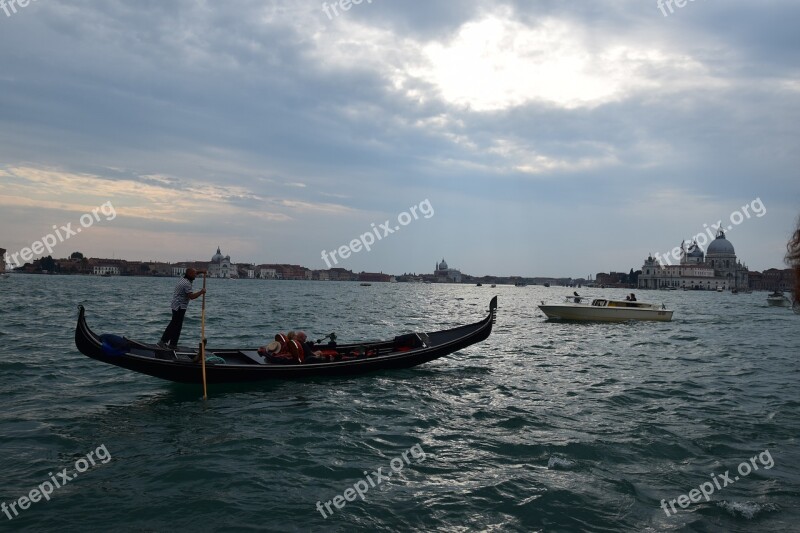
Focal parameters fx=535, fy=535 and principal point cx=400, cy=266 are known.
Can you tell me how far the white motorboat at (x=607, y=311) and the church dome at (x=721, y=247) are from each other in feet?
575

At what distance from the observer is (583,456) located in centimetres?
758

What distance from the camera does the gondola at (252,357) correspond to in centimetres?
1032

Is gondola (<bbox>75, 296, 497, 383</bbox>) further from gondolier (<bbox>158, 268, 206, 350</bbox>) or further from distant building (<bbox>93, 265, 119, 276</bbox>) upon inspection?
distant building (<bbox>93, 265, 119, 276</bbox>)

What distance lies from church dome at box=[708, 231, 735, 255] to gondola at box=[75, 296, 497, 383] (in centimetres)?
19715

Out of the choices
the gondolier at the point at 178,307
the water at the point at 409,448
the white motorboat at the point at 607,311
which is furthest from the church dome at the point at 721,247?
the gondolier at the point at 178,307

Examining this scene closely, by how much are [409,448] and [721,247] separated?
20610 centimetres

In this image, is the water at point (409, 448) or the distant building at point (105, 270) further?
the distant building at point (105, 270)

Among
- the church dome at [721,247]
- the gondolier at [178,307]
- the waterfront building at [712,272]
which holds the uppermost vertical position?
the church dome at [721,247]

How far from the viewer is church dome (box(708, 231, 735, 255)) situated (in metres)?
182

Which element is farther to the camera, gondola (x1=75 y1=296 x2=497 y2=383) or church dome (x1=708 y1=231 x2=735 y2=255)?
church dome (x1=708 y1=231 x2=735 y2=255)

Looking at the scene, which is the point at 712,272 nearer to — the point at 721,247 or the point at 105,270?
the point at 721,247

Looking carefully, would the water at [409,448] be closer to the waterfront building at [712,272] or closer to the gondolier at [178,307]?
the gondolier at [178,307]

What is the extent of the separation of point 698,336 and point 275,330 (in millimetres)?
19795

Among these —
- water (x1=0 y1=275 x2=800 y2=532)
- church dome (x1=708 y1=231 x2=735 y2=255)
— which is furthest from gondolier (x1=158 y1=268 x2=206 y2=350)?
church dome (x1=708 y1=231 x2=735 y2=255)
